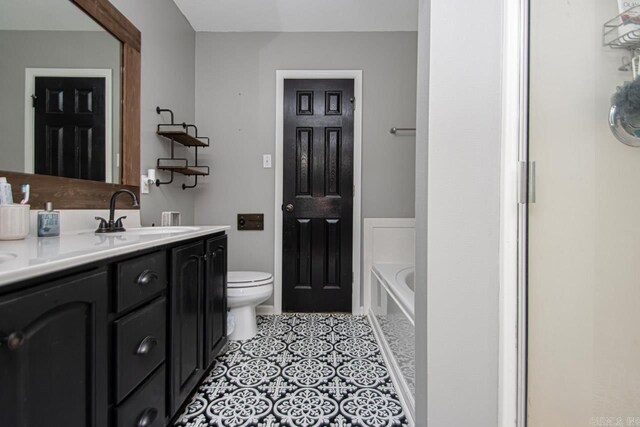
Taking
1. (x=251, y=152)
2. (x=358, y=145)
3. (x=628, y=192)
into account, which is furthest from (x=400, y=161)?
(x=628, y=192)

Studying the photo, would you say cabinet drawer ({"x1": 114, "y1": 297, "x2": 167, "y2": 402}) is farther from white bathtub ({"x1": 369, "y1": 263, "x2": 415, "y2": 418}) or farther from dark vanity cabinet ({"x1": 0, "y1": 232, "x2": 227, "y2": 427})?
white bathtub ({"x1": 369, "y1": 263, "x2": 415, "y2": 418})

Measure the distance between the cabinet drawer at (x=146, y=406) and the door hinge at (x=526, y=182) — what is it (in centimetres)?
133

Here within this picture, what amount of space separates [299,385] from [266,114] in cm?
201

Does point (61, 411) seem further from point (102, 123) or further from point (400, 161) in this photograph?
point (400, 161)

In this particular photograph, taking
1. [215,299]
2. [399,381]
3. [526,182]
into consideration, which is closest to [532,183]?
[526,182]

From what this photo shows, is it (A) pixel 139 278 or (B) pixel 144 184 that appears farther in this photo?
(B) pixel 144 184

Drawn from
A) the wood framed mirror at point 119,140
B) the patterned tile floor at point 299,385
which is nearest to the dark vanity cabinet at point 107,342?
the patterned tile floor at point 299,385

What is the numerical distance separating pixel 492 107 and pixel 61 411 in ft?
4.54

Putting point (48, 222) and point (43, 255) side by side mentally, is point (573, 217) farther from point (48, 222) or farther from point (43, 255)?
point (48, 222)

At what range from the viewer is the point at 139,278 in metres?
0.90

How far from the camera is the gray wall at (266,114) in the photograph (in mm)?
2393

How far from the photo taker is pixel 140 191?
1.70 m

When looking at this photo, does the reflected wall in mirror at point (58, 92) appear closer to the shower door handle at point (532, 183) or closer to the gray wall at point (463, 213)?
the gray wall at point (463, 213)

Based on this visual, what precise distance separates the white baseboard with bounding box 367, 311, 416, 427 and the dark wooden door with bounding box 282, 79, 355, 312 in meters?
0.62
